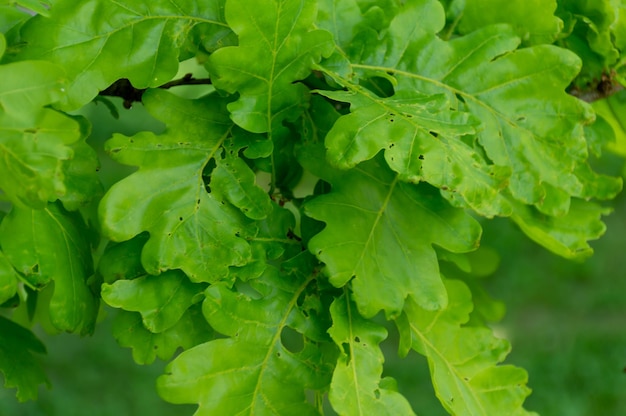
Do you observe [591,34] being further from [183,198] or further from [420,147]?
[183,198]

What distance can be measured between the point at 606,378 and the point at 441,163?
167 centimetres

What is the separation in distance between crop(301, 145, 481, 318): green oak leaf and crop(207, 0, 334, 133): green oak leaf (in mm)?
65

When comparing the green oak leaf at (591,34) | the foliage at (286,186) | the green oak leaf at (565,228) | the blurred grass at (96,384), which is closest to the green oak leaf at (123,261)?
the foliage at (286,186)

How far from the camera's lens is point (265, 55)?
614 mm

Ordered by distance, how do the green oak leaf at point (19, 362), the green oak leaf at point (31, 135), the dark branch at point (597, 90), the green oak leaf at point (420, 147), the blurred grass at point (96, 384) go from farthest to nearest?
the blurred grass at point (96, 384) → the dark branch at point (597, 90) → the green oak leaf at point (19, 362) → the green oak leaf at point (420, 147) → the green oak leaf at point (31, 135)

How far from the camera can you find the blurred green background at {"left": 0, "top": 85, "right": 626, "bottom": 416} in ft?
6.43

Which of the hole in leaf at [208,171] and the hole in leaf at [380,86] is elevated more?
the hole in leaf at [380,86]

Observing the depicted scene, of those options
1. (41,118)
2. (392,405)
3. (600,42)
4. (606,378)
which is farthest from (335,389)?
(606,378)

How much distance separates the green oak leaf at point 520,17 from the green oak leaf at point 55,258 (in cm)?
44

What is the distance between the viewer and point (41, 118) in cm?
48

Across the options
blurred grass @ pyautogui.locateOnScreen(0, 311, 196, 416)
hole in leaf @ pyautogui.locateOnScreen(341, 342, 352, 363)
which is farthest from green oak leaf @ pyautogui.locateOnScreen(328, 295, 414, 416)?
blurred grass @ pyautogui.locateOnScreen(0, 311, 196, 416)

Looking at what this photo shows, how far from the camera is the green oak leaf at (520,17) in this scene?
0.73m

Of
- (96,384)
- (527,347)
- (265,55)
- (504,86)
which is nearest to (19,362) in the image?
(265,55)

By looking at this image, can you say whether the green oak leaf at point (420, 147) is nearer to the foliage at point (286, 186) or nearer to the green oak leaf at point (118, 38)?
the foliage at point (286, 186)
